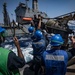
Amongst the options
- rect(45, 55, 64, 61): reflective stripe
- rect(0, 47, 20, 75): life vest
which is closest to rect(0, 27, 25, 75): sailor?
rect(0, 47, 20, 75): life vest

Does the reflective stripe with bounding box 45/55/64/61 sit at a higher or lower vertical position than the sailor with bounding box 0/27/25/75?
lower

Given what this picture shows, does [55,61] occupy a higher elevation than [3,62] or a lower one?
lower

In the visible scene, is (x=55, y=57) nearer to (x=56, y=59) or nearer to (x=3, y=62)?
(x=56, y=59)

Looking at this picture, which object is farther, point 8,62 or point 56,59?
point 56,59

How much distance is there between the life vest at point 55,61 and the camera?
11.6 feet

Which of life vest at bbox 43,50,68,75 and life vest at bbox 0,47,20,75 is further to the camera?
life vest at bbox 43,50,68,75

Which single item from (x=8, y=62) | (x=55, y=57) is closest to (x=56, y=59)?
(x=55, y=57)

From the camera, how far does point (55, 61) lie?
357 cm

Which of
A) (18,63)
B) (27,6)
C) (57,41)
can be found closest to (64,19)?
(57,41)

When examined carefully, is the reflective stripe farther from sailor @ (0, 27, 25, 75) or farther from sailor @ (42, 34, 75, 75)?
sailor @ (0, 27, 25, 75)

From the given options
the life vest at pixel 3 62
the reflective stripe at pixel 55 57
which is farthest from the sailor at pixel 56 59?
the life vest at pixel 3 62

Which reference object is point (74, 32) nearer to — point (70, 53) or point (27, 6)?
point (70, 53)

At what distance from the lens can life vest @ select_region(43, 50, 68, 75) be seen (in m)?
3.54

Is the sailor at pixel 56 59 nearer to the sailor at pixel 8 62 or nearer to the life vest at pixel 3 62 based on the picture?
the sailor at pixel 8 62
